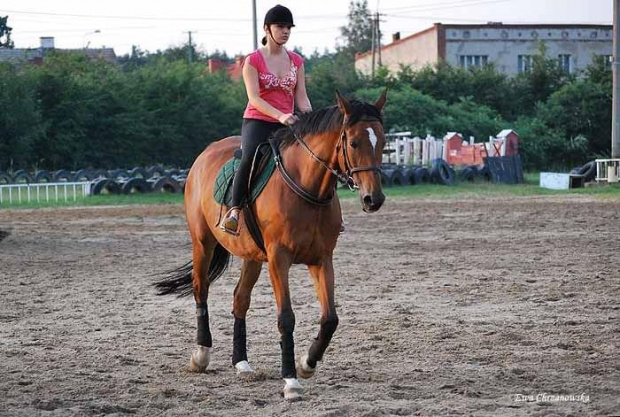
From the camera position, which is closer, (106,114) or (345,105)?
(345,105)

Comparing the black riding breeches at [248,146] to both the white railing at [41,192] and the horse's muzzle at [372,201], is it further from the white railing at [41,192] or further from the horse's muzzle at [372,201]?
the white railing at [41,192]

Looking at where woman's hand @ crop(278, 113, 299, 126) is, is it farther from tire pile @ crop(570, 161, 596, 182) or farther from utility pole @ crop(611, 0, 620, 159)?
tire pile @ crop(570, 161, 596, 182)

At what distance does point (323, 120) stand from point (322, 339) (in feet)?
5.43

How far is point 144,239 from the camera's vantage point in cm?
1947

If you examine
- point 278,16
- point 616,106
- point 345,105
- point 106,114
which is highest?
point 278,16

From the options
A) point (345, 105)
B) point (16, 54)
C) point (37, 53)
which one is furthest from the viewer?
point (37, 53)

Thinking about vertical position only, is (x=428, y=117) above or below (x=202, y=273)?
above

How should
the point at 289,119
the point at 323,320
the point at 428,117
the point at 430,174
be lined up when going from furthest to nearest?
1. the point at 428,117
2. the point at 430,174
3. the point at 289,119
4. the point at 323,320

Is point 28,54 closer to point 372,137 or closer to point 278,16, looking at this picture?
point 278,16

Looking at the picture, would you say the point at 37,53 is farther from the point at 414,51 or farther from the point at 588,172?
the point at 588,172

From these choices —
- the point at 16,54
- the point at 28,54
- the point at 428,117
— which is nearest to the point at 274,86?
the point at 428,117

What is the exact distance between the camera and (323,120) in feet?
24.7

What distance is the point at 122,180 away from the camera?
3328 centimetres

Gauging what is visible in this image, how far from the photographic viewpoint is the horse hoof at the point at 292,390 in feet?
22.5
